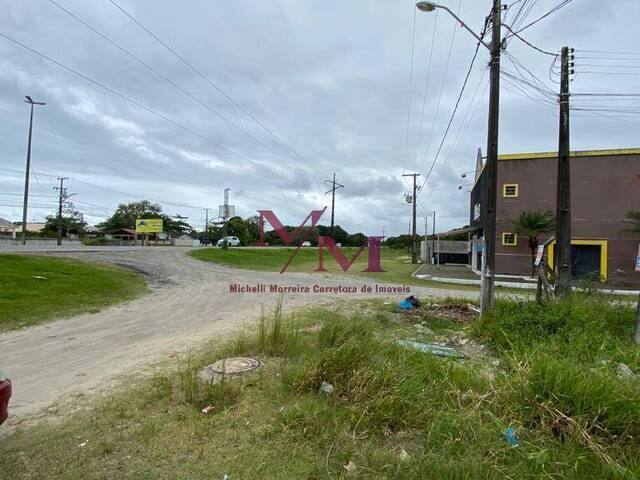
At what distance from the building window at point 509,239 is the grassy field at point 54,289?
19.8 metres

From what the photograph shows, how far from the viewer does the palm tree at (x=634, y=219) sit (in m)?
19.3

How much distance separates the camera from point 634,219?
794 inches

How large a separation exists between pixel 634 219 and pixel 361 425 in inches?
931

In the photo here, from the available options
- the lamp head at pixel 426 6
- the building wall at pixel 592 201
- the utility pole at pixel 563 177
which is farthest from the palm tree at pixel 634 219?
the lamp head at pixel 426 6

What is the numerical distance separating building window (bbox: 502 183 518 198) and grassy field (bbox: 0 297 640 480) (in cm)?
2041

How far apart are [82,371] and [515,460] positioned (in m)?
5.17

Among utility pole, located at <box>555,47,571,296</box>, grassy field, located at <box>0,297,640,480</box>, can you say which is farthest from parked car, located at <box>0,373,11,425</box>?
utility pole, located at <box>555,47,571,296</box>

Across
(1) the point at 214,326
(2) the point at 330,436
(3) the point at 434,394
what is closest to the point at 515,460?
(3) the point at 434,394

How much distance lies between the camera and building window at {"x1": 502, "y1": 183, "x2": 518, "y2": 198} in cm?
2308

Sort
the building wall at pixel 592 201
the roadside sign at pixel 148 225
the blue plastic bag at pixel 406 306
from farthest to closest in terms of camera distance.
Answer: the roadside sign at pixel 148 225, the building wall at pixel 592 201, the blue plastic bag at pixel 406 306

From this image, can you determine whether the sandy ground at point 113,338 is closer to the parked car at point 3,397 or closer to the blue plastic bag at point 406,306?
the parked car at point 3,397

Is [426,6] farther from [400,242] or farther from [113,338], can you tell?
[400,242]

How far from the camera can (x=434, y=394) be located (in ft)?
12.2

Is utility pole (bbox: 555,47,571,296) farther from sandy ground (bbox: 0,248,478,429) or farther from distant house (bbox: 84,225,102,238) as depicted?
distant house (bbox: 84,225,102,238)
